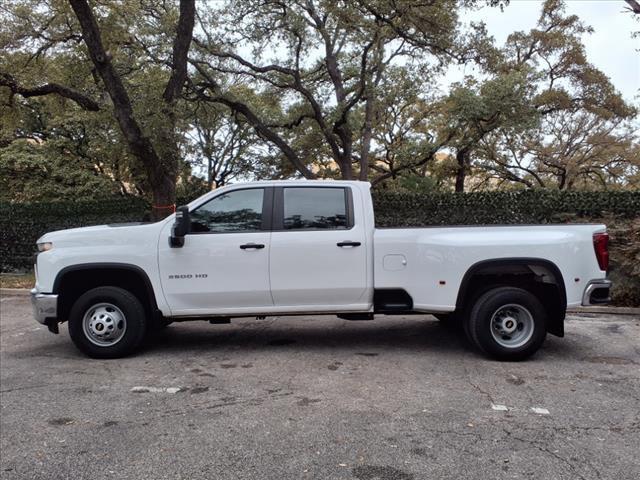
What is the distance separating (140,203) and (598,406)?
11.3 m

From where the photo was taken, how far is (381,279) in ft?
18.8

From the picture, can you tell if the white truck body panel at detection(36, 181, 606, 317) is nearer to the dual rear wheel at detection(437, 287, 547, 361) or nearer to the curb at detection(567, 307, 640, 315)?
the dual rear wheel at detection(437, 287, 547, 361)

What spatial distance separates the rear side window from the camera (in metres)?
5.87

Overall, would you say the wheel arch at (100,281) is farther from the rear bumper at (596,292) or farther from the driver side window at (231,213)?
the rear bumper at (596,292)

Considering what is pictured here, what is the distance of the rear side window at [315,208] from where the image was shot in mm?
5871

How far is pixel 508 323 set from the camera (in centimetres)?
562

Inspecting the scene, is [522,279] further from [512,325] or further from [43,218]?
[43,218]

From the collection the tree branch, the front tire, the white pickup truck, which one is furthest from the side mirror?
the tree branch

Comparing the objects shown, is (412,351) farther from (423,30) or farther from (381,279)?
(423,30)

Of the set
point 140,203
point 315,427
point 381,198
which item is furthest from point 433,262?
point 140,203

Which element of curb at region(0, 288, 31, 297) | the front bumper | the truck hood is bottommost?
curb at region(0, 288, 31, 297)

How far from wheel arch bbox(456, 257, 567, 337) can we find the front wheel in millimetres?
183

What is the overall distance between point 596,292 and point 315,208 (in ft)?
10.2

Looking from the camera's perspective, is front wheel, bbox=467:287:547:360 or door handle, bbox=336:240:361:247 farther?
door handle, bbox=336:240:361:247
